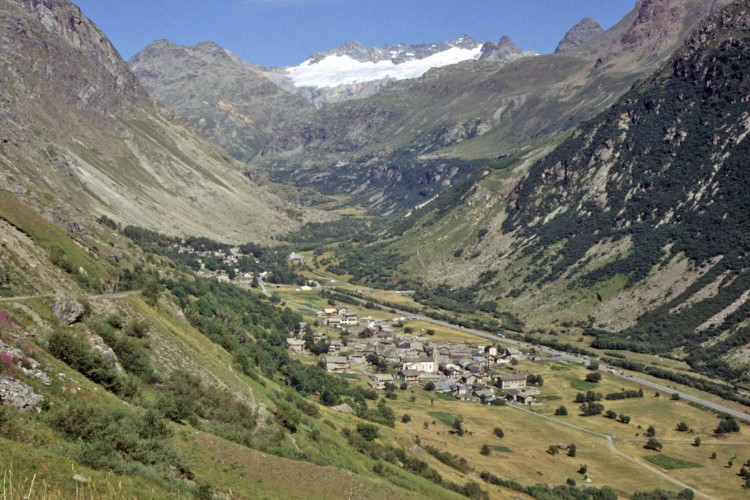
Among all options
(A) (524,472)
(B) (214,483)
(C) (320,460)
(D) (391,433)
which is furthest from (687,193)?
(B) (214,483)

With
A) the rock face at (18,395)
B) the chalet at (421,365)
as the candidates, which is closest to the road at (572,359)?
the chalet at (421,365)

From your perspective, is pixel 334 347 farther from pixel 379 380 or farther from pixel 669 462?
pixel 669 462

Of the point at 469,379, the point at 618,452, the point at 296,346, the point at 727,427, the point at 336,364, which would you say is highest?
the point at 727,427

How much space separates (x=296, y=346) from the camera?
121938 mm

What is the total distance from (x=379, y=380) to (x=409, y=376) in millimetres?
8734

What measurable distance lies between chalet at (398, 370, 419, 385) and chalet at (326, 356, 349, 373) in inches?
405

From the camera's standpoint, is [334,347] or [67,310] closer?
[67,310]

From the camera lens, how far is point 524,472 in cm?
7856

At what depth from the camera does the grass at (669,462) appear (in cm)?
8606

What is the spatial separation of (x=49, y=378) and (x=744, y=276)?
522 feet

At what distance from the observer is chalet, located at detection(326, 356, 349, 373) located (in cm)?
11619

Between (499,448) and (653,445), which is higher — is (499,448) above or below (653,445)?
below

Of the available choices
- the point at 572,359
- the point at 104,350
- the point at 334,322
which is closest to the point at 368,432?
the point at 104,350

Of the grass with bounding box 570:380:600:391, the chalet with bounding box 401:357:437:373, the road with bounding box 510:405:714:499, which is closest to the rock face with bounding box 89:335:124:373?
the road with bounding box 510:405:714:499
